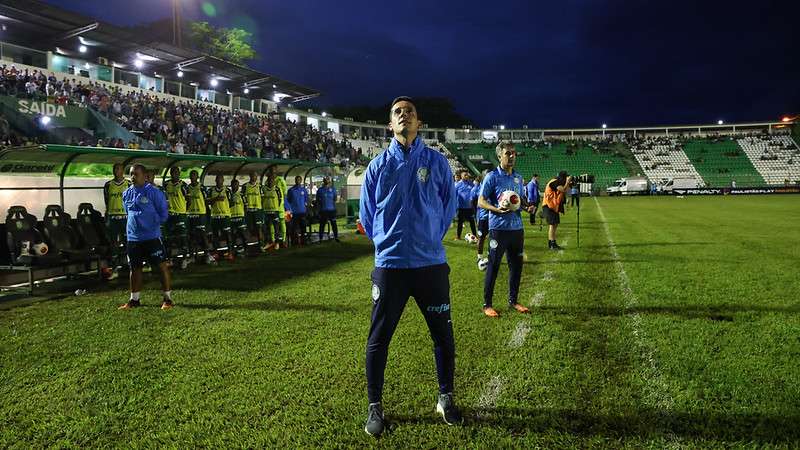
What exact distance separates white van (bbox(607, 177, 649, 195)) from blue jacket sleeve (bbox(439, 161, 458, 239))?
190ft

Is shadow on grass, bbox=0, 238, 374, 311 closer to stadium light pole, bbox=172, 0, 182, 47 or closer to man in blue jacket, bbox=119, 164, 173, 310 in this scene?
man in blue jacket, bbox=119, 164, 173, 310

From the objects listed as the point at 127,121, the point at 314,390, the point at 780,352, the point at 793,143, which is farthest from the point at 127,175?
the point at 793,143

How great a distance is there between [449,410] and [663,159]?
74.2m

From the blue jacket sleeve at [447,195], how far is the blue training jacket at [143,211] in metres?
5.13

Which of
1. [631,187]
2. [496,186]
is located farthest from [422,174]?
[631,187]

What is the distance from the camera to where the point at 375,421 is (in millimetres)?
3277

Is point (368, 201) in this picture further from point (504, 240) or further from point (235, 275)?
point (235, 275)

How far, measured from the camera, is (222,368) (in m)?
4.52

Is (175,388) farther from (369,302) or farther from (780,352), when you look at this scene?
(780,352)

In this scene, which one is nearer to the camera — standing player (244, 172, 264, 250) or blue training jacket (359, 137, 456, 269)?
blue training jacket (359, 137, 456, 269)

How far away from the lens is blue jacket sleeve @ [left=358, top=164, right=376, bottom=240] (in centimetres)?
334

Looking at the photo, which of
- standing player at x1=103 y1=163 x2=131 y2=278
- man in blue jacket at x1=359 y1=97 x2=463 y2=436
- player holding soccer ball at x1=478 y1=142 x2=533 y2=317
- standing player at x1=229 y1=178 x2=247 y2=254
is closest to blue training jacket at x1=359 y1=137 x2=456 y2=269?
man in blue jacket at x1=359 y1=97 x2=463 y2=436

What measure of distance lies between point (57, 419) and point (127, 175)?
9.22 metres

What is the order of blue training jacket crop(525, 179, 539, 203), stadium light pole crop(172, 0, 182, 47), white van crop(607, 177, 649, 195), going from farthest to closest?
1. white van crop(607, 177, 649, 195)
2. stadium light pole crop(172, 0, 182, 47)
3. blue training jacket crop(525, 179, 539, 203)
